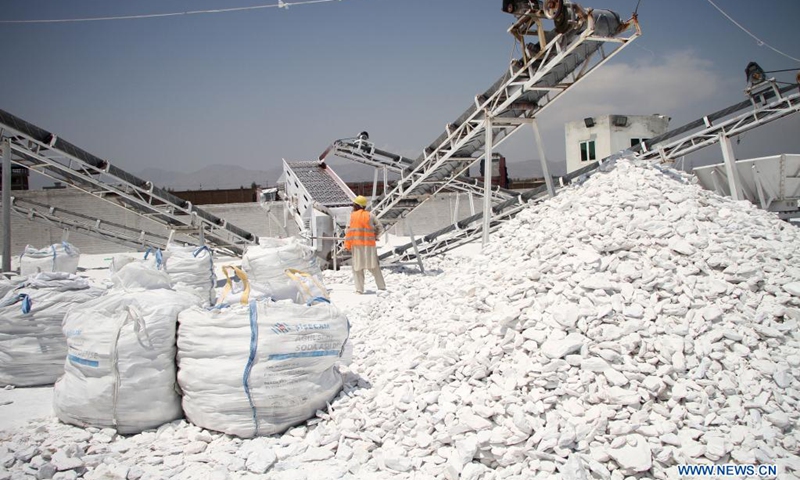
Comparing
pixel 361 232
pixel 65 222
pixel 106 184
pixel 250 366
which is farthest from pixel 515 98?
pixel 65 222

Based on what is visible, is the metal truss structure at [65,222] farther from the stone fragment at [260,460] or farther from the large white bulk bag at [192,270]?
the stone fragment at [260,460]

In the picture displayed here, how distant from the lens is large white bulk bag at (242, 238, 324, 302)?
4.06 meters

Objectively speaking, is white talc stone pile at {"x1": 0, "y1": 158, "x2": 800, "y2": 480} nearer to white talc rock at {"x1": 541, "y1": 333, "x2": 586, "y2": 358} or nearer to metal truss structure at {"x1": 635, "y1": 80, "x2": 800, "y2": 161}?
white talc rock at {"x1": 541, "y1": 333, "x2": 586, "y2": 358}

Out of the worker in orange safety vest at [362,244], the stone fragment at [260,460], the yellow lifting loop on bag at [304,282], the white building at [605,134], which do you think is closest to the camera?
the stone fragment at [260,460]

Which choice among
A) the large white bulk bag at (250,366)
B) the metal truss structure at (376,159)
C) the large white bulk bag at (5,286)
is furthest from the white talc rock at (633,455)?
the metal truss structure at (376,159)

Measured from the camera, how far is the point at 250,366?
302 cm

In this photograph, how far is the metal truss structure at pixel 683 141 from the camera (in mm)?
9039

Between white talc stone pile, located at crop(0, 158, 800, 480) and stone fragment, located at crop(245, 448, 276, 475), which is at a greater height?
white talc stone pile, located at crop(0, 158, 800, 480)

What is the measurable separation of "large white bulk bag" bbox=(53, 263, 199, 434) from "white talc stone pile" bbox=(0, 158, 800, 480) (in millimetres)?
116

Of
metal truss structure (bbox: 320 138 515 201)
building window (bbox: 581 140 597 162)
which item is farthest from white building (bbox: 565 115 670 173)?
metal truss structure (bbox: 320 138 515 201)

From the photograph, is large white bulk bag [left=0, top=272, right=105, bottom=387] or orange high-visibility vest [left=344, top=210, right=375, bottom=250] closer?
large white bulk bag [left=0, top=272, right=105, bottom=387]

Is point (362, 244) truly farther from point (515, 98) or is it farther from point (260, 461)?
point (260, 461)

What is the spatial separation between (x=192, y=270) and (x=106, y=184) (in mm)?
5622

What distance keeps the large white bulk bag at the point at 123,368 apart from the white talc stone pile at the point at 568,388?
0.12 m
